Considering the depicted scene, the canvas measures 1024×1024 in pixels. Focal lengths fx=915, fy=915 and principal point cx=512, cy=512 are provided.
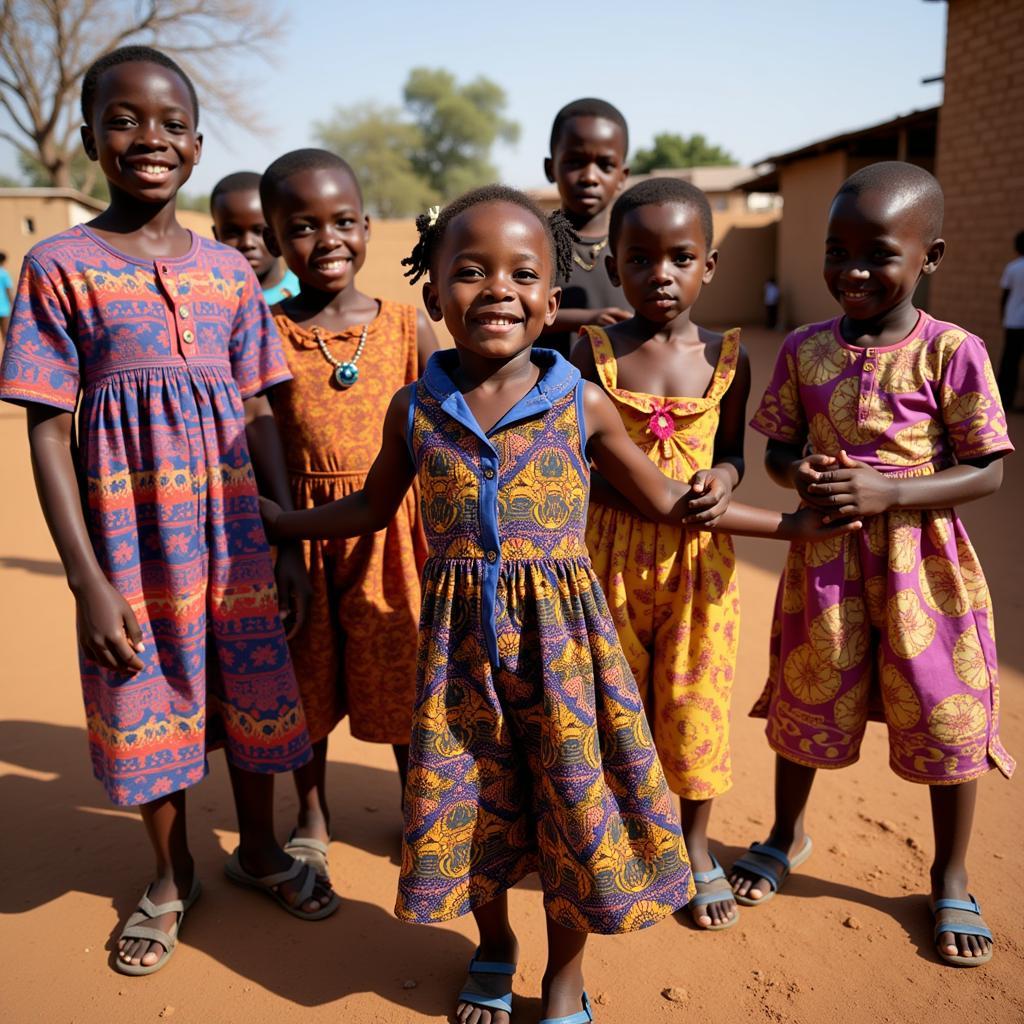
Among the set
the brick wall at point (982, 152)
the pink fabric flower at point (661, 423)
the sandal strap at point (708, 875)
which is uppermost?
the brick wall at point (982, 152)

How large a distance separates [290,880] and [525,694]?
1.07m

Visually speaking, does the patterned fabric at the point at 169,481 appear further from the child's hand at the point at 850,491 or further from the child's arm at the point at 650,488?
the child's hand at the point at 850,491

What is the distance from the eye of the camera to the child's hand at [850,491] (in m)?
2.01

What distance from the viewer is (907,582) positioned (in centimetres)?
212

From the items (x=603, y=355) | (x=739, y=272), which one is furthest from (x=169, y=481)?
(x=739, y=272)

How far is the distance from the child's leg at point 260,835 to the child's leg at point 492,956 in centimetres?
57

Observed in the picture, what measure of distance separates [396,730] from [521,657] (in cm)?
89

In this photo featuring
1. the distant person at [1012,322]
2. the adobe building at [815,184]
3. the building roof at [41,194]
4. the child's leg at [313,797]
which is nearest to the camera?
the child's leg at [313,797]

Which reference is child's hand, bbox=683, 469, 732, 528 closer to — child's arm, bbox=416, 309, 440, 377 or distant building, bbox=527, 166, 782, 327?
child's arm, bbox=416, 309, 440, 377

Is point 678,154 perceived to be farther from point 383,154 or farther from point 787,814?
point 787,814

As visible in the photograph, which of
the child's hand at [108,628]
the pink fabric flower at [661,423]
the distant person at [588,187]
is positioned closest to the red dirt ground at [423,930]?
the child's hand at [108,628]

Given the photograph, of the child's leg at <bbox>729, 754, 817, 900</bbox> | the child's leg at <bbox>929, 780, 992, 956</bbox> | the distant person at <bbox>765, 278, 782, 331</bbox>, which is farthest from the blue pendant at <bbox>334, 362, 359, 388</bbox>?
the distant person at <bbox>765, 278, 782, 331</bbox>

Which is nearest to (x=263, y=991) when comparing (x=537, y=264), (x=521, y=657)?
(x=521, y=657)

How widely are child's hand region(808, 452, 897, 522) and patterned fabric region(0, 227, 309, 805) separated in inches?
52.1
